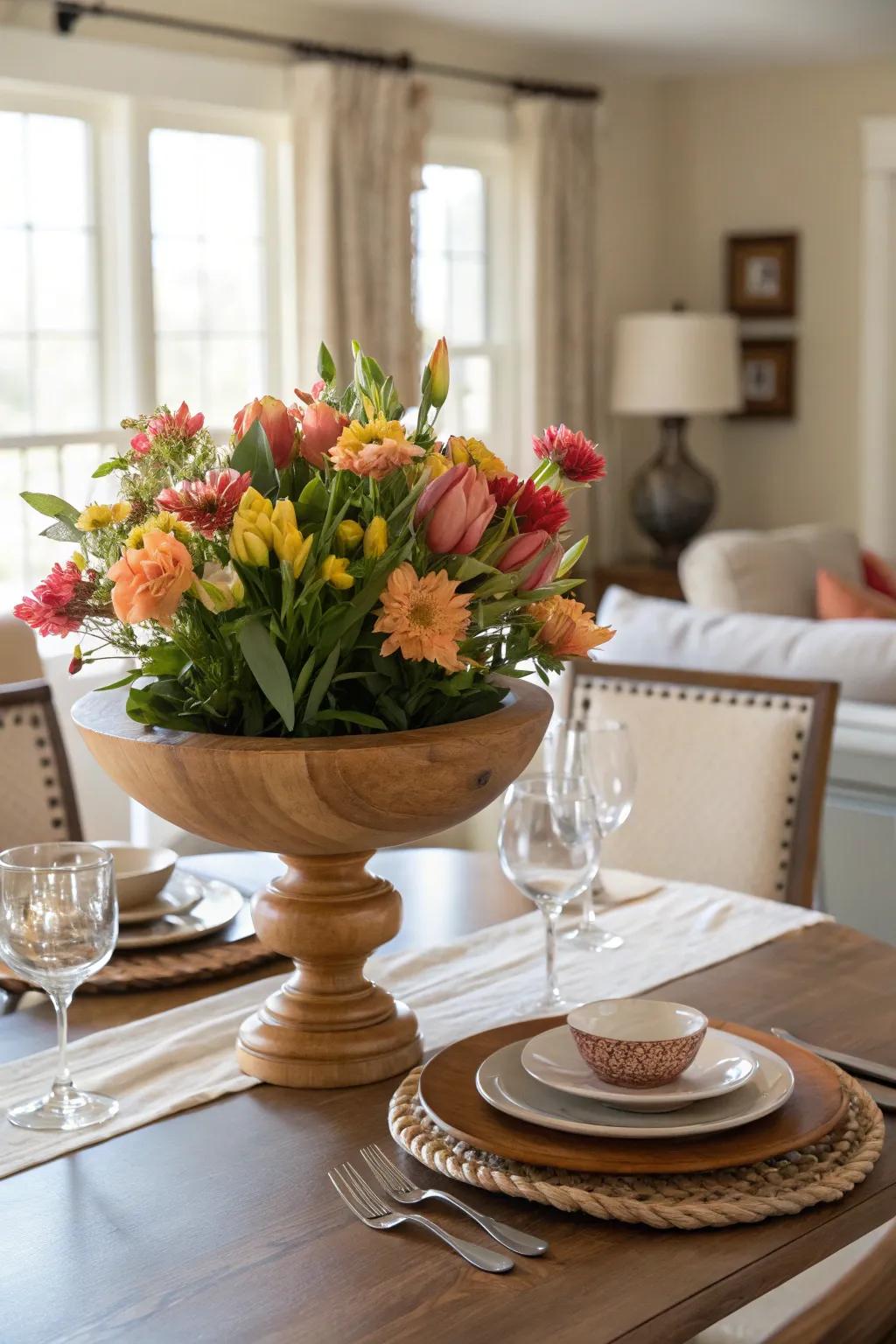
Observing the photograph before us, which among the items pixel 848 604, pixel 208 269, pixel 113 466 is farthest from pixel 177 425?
pixel 208 269

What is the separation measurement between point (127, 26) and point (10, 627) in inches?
109

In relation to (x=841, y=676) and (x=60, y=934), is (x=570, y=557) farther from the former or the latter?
(x=841, y=676)

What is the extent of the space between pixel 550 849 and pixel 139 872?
1.64ft

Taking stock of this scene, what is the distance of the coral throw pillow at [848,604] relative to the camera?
4094 mm

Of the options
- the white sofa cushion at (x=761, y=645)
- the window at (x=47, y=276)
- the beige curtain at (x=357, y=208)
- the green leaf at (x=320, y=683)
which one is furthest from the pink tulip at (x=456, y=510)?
the beige curtain at (x=357, y=208)

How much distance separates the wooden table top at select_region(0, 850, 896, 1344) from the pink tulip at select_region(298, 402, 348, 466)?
52 centimetres

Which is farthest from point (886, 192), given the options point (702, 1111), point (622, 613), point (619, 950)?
point (702, 1111)

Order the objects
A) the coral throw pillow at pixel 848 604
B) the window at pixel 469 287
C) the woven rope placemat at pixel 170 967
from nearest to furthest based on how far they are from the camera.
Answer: the woven rope placemat at pixel 170 967 → the coral throw pillow at pixel 848 604 → the window at pixel 469 287

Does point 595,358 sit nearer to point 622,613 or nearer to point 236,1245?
point 622,613

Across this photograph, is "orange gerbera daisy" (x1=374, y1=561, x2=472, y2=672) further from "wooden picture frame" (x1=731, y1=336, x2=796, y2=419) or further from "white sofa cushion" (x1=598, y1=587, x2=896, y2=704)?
"wooden picture frame" (x1=731, y1=336, x2=796, y2=419)

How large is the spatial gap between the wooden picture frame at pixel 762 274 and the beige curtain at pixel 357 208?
1.99 meters

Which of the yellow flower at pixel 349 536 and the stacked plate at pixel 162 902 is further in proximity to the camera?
the stacked plate at pixel 162 902

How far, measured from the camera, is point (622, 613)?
11.7ft

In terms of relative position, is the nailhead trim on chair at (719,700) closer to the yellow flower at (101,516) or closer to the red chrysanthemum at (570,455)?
the red chrysanthemum at (570,455)
